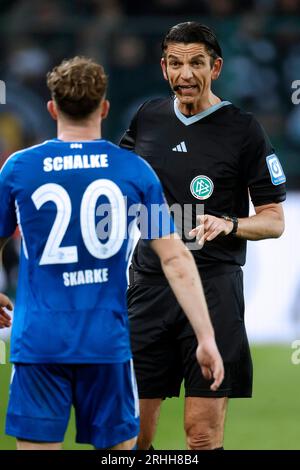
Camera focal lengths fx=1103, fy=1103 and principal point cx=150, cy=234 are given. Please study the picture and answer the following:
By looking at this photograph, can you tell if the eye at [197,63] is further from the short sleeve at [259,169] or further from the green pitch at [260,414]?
the green pitch at [260,414]

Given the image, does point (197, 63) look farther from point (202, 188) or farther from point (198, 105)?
point (202, 188)

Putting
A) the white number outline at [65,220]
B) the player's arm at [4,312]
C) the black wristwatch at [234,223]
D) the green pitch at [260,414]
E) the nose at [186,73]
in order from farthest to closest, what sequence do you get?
the green pitch at [260,414]
the nose at [186,73]
the black wristwatch at [234,223]
the player's arm at [4,312]
the white number outline at [65,220]

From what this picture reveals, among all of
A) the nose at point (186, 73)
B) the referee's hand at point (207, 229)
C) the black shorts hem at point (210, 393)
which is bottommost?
the black shorts hem at point (210, 393)

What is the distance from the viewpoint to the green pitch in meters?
7.67

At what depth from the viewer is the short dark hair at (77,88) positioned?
4.43 metres

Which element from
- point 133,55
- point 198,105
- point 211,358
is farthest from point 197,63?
Answer: point 133,55

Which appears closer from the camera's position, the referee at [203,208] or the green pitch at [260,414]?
the referee at [203,208]

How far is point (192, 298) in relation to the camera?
14.8 ft

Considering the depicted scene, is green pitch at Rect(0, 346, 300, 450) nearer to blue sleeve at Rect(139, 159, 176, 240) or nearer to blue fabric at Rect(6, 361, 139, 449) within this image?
blue fabric at Rect(6, 361, 139, 449)

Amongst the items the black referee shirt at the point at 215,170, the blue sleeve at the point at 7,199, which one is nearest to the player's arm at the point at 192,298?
the blue sleeve at the point at 7,199

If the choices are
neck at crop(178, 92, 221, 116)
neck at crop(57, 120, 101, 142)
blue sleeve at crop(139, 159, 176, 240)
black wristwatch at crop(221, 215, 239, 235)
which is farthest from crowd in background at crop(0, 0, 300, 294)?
neck at crop(57, 120, 101, 142)

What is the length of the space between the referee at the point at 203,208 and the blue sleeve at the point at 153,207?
1077mm
